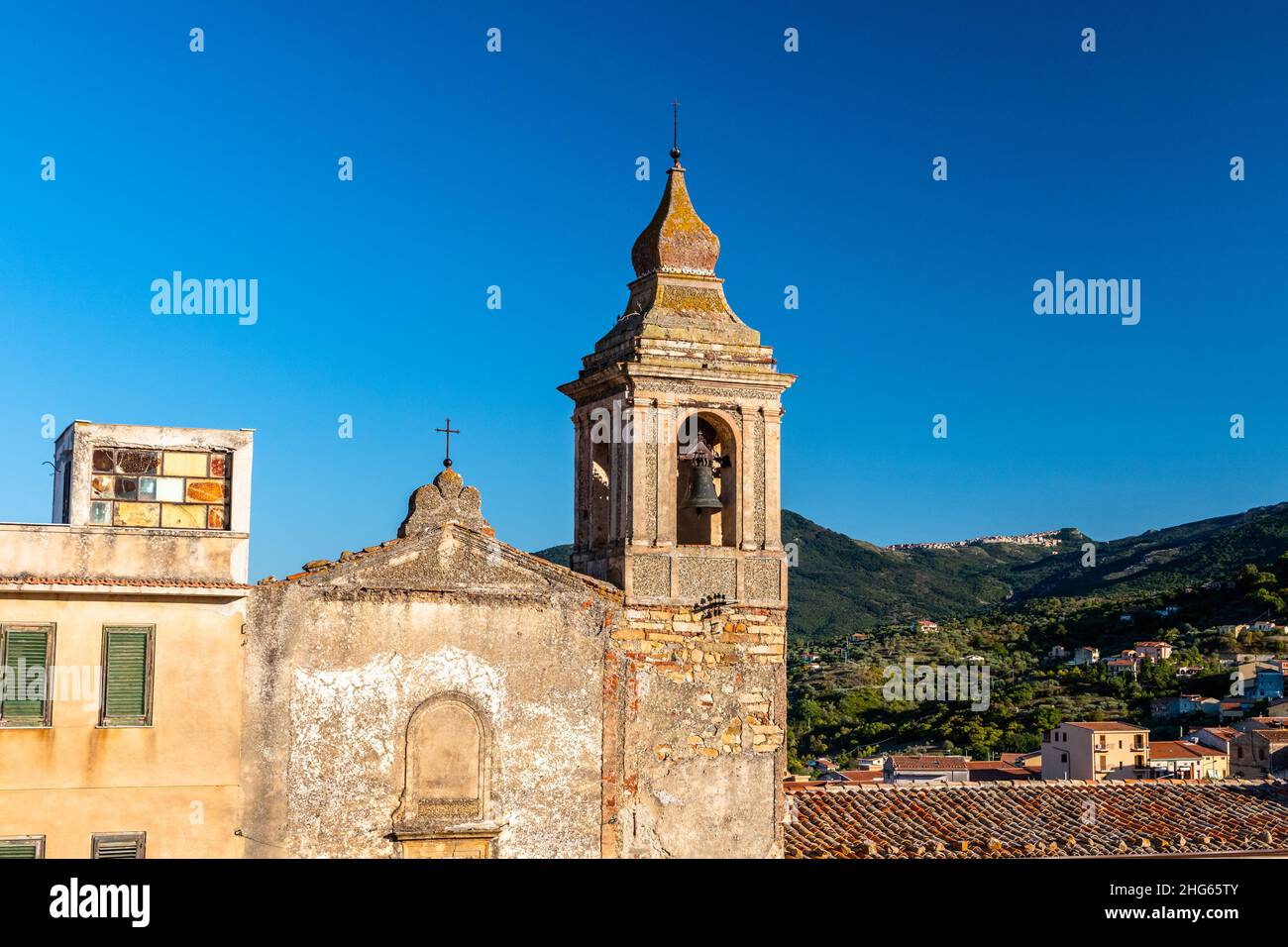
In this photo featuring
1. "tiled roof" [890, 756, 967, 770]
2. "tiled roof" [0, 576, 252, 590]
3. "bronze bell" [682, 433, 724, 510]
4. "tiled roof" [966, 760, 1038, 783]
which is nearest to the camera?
"tiled roof" [0, 576, 252, 590]

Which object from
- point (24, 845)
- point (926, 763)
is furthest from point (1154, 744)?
point (24, 845)

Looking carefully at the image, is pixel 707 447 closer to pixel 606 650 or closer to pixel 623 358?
pixel 623 358

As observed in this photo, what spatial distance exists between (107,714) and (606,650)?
534cm

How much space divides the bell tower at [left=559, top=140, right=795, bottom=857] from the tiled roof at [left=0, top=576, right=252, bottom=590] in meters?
4.49

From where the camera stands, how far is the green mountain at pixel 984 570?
8000 centimetres

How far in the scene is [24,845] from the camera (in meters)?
14.9

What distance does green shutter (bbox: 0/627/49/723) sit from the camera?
1518 cm

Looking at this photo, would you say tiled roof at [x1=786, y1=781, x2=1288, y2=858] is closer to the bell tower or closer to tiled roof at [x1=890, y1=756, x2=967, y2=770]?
the bell tower

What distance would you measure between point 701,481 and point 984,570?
82.9 m

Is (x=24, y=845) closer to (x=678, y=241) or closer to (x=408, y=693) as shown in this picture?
(x=408, y=693)

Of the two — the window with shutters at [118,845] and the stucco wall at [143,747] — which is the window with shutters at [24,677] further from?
the window with shutters at [118,845]

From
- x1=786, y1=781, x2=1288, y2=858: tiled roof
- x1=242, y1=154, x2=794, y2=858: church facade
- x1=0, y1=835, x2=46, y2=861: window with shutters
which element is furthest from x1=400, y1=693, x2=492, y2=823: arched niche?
x1=786, y1=781, x2=1288, y2=858: tiled roof
